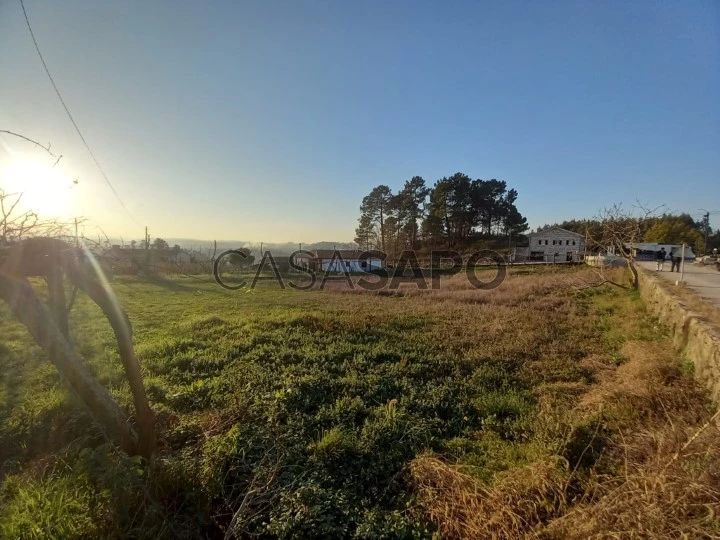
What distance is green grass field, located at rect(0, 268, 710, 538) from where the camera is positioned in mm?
2635

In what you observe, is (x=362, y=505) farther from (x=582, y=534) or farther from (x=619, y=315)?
(x=619, y=315)

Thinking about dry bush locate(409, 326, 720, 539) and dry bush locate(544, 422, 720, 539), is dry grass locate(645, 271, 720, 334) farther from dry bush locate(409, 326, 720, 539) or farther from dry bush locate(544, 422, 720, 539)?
dry bush locate(544, 422, 720, 539)

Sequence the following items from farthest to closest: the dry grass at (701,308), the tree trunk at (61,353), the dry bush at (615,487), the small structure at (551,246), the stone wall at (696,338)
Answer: the small structure at (551,246) → the dry grass at (701,308) → the stone wall at (696,338) → the tree trunk at (61,353) → the dry bush at (615,487)

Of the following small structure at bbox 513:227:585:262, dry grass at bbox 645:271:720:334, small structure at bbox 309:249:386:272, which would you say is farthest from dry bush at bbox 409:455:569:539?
small structure at bbox 513:227:585:262

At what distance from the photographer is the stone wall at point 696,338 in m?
4.14

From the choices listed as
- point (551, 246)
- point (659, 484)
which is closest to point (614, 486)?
point (659, 484)

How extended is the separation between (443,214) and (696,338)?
40878mm

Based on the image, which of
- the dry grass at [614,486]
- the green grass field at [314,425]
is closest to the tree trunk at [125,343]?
the green grass field at [314,425]

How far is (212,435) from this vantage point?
3949 millimetres

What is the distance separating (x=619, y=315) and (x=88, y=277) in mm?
12701

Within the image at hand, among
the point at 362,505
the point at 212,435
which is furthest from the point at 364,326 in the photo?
the point at 362,505

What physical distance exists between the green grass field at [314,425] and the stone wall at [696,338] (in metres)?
0.26

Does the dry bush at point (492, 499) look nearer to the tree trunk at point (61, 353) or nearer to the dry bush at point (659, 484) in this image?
the dry bush at point (659, 484)

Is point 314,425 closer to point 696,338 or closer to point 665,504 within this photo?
point 665,504
